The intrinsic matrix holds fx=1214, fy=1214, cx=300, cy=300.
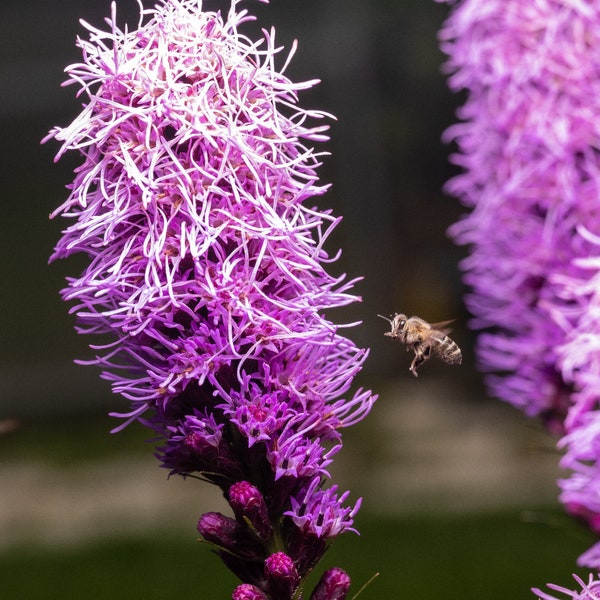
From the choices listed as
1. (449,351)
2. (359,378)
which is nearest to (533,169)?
(449,351)

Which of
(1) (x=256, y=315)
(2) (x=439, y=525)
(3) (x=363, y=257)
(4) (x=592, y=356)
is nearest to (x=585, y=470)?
(4) (x=592, y=356)

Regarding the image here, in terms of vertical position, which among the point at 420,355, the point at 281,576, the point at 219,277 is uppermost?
the point at 420,355

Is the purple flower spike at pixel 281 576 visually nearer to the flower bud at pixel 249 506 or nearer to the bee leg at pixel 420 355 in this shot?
the flower bud at pixel 249 506

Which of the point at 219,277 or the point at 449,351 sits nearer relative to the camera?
the point at 219,277

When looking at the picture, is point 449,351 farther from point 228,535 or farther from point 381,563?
point 381,563

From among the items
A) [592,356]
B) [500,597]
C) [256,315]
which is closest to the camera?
[256,315]

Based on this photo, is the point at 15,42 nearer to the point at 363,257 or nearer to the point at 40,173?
the point at 40,173
